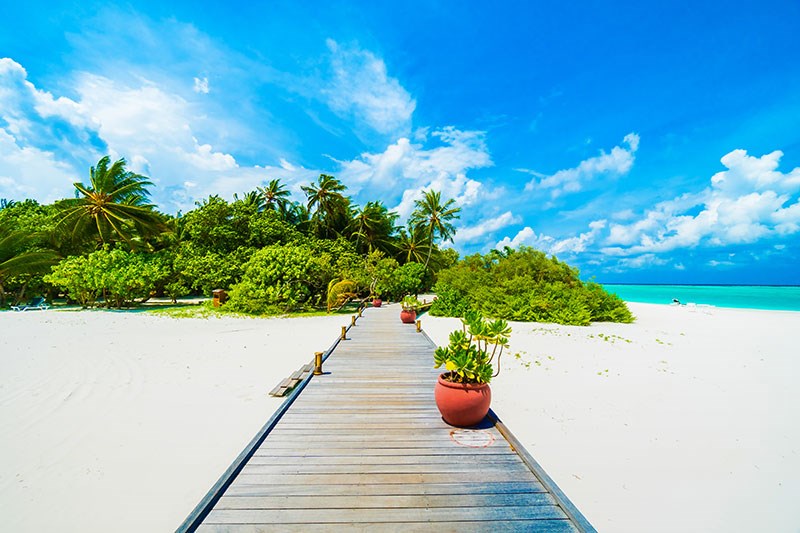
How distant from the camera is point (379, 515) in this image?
264 cm

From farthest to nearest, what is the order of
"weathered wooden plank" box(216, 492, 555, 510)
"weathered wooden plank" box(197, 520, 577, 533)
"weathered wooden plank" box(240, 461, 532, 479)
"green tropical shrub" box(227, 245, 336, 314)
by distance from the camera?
"green tropical shrub" box(227, 245, 336, 314) → "weathered wooden plank" box(240, 461, 532, 479) → "weathered wooden plank" box(216, 492, 555, 510) → "weathered wooden plank" box(197, 520, 577, 533)

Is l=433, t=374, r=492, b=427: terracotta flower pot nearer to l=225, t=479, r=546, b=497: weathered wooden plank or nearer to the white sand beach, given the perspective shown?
l=225, t=479, r=546, b=497: weathered wooden plank

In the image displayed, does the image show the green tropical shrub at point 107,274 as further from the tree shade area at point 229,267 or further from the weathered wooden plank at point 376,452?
the weathered wooden plank at point 376,452

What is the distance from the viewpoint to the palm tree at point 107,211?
65.2 feet

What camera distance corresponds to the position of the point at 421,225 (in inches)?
1340

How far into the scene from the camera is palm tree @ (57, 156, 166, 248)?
782 inches

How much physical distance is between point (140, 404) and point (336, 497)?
545 centimetres

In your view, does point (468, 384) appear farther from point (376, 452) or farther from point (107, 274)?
point (107, 274)

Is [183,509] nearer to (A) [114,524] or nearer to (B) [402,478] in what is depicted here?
(A) [114,524]

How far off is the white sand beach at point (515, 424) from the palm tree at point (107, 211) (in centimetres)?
1139

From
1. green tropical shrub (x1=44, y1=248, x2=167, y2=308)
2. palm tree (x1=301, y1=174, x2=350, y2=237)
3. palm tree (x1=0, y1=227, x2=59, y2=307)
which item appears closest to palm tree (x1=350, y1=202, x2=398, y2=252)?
palm tree (x1=301, y1=174, x2=350, y2=237)

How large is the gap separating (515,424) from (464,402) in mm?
2131

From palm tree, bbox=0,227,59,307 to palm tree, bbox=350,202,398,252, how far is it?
2037 cm

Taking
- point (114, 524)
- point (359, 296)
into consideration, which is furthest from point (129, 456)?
point (359, 296)
